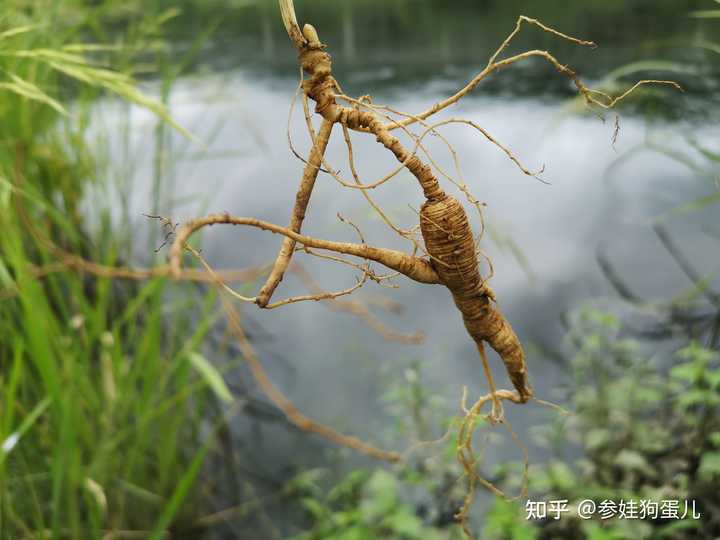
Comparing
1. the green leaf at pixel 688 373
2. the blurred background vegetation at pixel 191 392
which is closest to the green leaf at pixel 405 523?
the blurred background vegetation at pixel 191 392

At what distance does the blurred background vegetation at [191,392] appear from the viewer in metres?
1.01

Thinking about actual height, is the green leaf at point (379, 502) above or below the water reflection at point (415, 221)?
below

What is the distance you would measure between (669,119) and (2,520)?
2301 millimetres

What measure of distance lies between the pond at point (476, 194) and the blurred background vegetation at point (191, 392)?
0.11 feet

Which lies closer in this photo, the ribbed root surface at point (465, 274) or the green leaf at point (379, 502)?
Result: the ribbed root surface at point (465, 274)

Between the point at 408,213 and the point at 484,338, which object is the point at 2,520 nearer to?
the point at 484,338

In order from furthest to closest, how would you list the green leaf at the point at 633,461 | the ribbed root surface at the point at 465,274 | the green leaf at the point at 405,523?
the green leaf at the point at 633,461 → the green leaf at the point at 405,523 → the ribbed root surface at the point at 465,274

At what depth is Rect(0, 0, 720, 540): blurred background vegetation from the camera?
101 cm

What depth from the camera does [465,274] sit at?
0.55 metres

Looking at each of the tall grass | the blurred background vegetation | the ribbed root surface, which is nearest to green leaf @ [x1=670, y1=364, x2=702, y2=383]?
the blurred background vegetation

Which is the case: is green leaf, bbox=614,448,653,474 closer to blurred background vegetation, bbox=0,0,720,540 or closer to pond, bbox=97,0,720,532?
blurred background vegetation, bbox=0,0,720,540

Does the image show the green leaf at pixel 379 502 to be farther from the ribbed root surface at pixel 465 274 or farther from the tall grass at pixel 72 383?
the ribbed root surface at pixel 465 274

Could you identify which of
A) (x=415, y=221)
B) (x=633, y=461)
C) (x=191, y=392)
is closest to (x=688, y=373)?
(x=633, y=461)

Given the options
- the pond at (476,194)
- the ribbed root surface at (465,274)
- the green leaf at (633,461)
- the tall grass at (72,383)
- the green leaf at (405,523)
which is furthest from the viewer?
the pond at (476,194)
